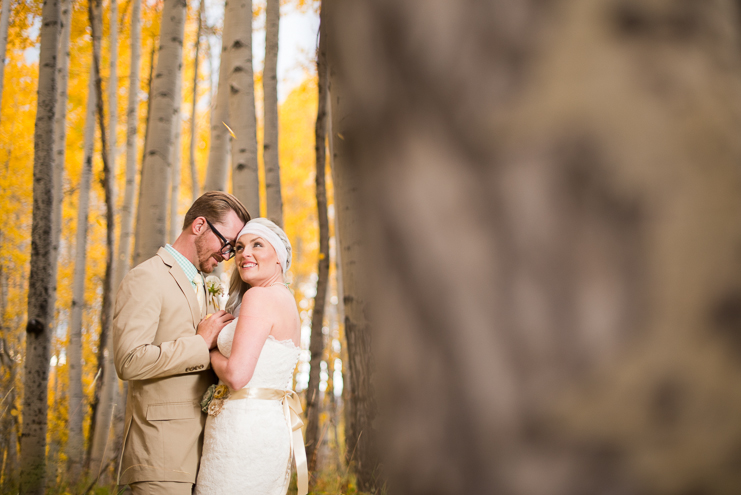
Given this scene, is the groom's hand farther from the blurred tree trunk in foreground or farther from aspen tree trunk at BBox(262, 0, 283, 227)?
aspen tree trunk at BBox(262, 0, 283, 227)

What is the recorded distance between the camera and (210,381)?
195 cm

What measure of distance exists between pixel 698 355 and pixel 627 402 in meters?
0.05

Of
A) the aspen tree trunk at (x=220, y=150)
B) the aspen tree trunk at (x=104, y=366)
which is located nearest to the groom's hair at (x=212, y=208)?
the aspen tree trunk at (x=220, y=150)

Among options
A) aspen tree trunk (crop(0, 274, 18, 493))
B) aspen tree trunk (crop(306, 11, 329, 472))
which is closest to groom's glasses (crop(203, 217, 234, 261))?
aspen tree trunk (crop(306, 11, 329, 472))

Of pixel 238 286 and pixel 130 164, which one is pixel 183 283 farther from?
pixel 130 164

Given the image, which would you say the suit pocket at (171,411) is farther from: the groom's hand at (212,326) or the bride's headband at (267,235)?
the bride's headband at (267,235)

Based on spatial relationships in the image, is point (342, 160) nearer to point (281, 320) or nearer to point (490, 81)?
point (490, 81)

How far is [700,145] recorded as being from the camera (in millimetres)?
338

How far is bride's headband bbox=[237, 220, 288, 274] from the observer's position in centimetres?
198

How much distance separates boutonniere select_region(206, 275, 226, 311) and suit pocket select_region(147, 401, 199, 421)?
531mm

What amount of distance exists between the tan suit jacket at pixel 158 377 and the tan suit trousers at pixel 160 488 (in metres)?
0.02

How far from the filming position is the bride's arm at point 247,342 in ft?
5.60

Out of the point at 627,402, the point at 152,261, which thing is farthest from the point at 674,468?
the point at 152,261

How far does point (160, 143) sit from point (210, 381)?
6.68ft
